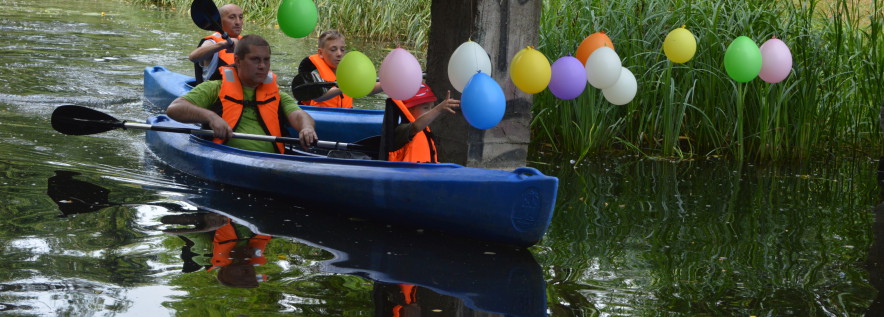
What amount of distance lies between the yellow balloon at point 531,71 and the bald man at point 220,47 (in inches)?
122

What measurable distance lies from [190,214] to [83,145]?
6.77 ft

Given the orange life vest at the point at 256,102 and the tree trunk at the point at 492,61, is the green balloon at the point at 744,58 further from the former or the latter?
the orange life vest at the point at 256,102

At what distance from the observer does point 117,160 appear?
242 inches

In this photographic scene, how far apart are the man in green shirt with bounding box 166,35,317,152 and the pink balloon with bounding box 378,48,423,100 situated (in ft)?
3.34

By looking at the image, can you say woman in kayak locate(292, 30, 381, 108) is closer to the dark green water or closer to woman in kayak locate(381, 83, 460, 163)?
the dark green water

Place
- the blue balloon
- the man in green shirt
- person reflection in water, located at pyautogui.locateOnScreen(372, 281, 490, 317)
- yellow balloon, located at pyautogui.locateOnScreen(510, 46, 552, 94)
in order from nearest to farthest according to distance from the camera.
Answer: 1. person reflection in water, located at pyautogui.locateOnScreen(372, 281, 490, 317)
2. the blue balloon
3. yellow balloon, located at pyautogui.locateOnScreen(510, 46, 552, 94)
4. the man in green shirt

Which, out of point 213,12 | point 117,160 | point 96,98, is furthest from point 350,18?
point 117,160

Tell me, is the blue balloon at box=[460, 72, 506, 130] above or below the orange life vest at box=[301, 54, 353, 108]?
above

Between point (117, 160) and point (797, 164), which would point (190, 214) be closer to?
point (117, 160)

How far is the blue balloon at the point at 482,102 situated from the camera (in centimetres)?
420

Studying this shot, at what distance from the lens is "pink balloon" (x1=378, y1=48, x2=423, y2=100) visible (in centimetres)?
433

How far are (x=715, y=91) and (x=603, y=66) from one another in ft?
7.39

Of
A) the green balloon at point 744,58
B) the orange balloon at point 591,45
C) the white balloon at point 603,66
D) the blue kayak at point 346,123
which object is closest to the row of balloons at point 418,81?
the white balloon at point 603,66

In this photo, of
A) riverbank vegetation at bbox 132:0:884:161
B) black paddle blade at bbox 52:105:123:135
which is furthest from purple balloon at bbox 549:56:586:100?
black paddle blade at bbox 52:105:123:135
